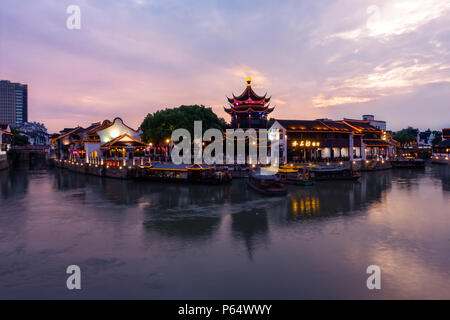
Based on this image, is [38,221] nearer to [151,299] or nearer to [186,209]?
[186,209]

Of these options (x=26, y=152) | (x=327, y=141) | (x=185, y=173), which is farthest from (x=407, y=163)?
(x=26, y=152)

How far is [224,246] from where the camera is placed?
61.2 feet

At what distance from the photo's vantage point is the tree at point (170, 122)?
59.6 m

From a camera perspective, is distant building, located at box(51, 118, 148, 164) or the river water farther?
distant building, located at box(51, 118, 148, 164)

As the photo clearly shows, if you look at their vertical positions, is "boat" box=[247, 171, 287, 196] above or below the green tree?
below

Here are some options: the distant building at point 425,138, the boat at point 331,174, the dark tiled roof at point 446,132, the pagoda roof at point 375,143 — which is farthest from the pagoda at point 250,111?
the distant building at point 425,138

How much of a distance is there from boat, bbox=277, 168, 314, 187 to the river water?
8.62 metres

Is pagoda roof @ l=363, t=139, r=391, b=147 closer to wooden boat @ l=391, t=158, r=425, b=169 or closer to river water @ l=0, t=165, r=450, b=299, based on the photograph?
wooden boat @ l=391, t=158, r=425, b=169

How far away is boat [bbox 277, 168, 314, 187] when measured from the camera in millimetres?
44219

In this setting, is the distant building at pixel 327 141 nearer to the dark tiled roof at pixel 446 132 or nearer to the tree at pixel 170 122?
the tree at pixel 170 122

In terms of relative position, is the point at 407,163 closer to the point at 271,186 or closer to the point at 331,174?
the point at 331,174

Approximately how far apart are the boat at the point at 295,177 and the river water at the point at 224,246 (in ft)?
28.3

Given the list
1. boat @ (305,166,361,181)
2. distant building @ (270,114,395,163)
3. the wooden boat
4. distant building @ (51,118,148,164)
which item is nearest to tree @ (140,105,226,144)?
distant building @ (51,118,148,164)

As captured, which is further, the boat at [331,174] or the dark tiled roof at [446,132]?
the dark tiled roof at [446,132]
